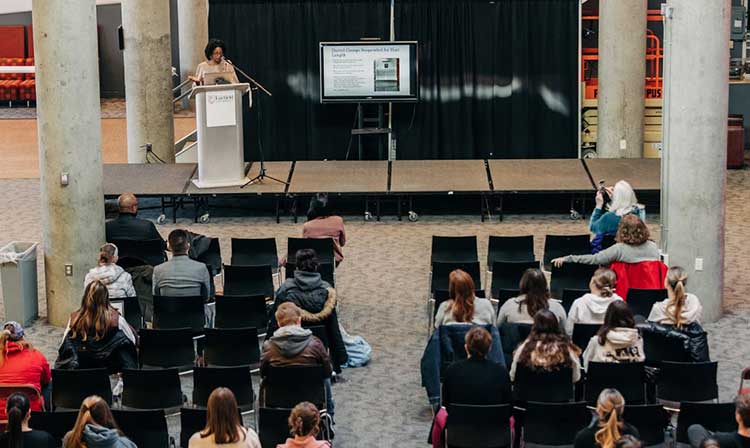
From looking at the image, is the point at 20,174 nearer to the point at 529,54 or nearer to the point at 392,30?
the point at 392,30

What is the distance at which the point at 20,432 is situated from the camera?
8.12 metres

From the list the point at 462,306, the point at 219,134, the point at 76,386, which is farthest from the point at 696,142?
the point at 219,134

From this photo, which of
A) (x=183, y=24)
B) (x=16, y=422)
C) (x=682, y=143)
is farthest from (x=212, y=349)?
(x=183, y=24)

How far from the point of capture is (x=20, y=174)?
21.1 m

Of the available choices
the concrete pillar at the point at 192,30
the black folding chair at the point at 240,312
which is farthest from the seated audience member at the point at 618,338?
the concrete pillar at the point at 192,30

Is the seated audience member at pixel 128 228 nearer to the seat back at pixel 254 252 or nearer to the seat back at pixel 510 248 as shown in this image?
the seat back at pixel 254 252

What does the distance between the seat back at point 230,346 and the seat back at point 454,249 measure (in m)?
3.23

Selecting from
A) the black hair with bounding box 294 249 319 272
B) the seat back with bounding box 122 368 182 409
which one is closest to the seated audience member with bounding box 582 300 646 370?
the black hair with bounding box 294 249 319 272

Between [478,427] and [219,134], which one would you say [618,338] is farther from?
[219,134]

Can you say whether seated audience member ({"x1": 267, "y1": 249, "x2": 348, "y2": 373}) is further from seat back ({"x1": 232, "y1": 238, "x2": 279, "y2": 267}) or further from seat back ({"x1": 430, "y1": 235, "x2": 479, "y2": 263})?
seat back ({"x1": 430, "y1": 235, "x2": 479, "y2": 263})

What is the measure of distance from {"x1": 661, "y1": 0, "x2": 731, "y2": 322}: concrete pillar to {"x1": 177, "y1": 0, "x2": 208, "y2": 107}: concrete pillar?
48.5 ft

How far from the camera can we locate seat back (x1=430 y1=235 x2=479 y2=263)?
13492 mm

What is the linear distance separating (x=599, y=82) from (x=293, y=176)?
4.64 meters

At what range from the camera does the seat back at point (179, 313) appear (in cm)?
1145
